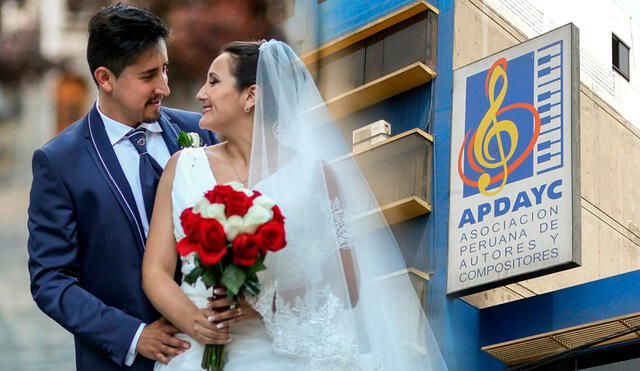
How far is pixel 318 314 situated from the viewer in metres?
3.46

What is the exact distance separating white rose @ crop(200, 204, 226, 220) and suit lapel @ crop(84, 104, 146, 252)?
529 millimetres

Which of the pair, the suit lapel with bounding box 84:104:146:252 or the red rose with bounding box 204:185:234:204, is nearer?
the red rose with bounding box 204:185:234:204

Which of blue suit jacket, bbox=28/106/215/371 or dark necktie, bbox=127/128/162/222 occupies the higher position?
dark necktie, bbox=127/128/162/222

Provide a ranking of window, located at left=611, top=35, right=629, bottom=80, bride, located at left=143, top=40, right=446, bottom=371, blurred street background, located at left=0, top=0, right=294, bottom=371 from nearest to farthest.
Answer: blurred street background, located at left=0, top=0, right=294, bottom=371 < bride, located at left=143, top=40, right=446, bottom=371 < window, located at left=611, top=35, right=629, bottom=80

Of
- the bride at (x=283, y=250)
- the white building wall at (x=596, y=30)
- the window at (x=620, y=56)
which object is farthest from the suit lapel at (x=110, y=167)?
the window at (x=620, y=56)

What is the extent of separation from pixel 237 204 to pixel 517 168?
42.2 feet

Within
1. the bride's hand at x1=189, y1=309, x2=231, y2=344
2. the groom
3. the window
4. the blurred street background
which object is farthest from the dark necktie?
the window

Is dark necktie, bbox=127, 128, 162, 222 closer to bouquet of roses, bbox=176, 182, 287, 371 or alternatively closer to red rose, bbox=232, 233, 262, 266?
bouquet of roses, bbox=176, 182, 287, 371

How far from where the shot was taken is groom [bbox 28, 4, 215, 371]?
3.43m

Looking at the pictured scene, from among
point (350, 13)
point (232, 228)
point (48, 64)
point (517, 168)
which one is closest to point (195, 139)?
point (232, 228)

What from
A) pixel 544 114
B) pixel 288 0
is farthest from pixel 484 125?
pixel 288 0

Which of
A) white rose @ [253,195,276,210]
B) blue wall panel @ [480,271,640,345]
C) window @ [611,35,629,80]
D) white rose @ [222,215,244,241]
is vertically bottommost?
white rose @ [222,215,244,241]

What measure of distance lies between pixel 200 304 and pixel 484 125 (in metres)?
13.7

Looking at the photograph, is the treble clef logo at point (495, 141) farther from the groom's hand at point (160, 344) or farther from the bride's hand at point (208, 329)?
the bride's hand at point (208, 329)
